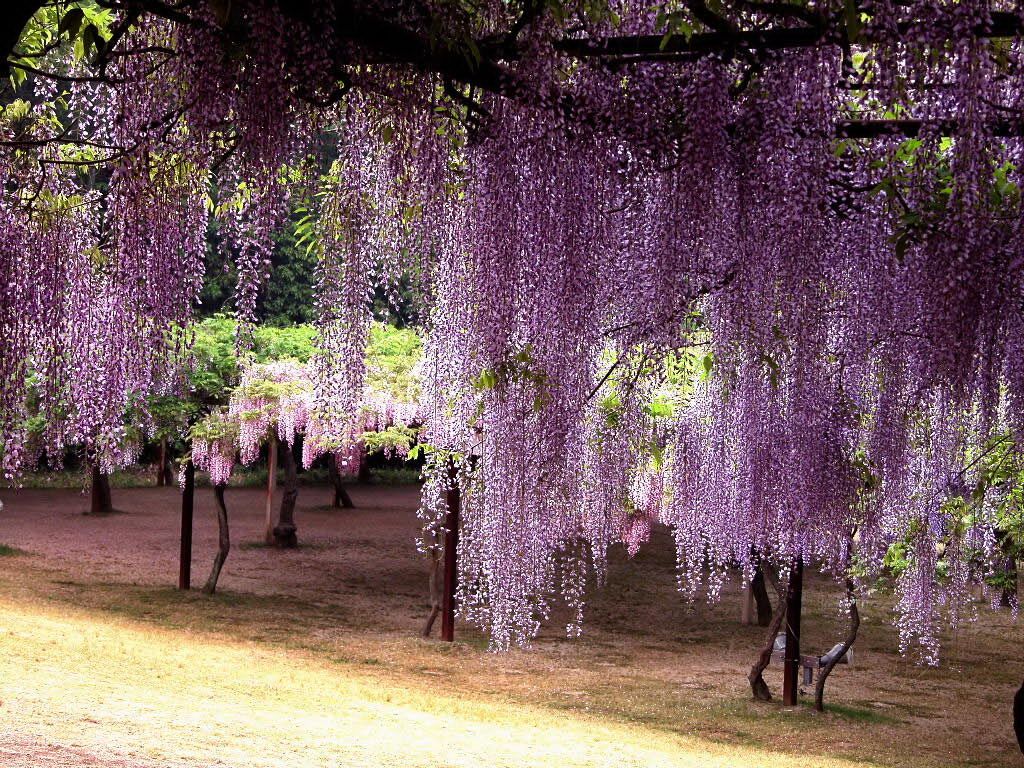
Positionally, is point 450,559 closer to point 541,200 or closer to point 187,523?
point 187,523

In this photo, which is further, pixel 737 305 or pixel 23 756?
pixel 23 756

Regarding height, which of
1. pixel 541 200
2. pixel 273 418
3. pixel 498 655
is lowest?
pixel 498 655

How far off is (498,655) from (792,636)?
3480 mm

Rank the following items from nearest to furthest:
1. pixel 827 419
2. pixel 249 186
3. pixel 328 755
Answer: pixel 249 186, pixel 827 419, pixel 328 755

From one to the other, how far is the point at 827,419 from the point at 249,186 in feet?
9.99

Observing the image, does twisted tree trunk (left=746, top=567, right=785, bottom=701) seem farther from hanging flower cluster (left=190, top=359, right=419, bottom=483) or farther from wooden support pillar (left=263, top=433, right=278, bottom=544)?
wooden support pillar (left=263, top=433, right=278, bottom=544)

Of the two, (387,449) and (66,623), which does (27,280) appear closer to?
(66,623)

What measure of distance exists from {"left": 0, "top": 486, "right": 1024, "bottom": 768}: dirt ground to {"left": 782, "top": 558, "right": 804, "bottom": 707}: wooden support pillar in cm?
21

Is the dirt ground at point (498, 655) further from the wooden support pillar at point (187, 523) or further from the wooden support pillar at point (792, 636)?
the wooden support pillar at point (187, 523)

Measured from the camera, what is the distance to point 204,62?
10.7 feet

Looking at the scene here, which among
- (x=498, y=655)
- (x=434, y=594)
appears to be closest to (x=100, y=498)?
(x=434, y=594)

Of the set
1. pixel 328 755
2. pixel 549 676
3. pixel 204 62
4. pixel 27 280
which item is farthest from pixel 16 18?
pixel 549 676

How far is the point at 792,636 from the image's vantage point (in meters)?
10.5

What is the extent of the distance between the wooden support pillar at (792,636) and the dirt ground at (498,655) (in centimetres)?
21
